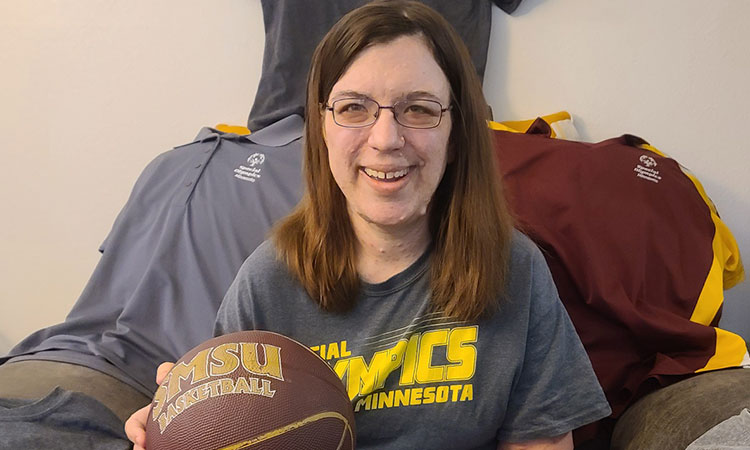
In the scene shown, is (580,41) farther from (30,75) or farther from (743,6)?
(30,75)

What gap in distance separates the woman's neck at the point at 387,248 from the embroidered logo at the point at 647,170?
0.70m

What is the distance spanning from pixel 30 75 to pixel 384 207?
5.01 feet

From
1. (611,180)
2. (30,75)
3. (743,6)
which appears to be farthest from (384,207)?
(30,75)

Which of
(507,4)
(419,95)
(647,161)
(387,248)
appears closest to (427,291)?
(387,248)

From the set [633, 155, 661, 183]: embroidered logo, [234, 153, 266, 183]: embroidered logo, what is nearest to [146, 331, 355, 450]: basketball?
[234, 153, 266, 183]: embroidered logo

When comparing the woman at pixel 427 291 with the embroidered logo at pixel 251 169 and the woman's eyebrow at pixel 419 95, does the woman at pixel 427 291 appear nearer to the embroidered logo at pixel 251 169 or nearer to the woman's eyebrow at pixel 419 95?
the woman's eyebrow at pixel 419 95

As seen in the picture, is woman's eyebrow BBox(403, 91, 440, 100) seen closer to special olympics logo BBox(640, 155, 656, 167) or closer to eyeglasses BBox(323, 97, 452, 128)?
eyeglasses BBox(323, 97, 452, 128)

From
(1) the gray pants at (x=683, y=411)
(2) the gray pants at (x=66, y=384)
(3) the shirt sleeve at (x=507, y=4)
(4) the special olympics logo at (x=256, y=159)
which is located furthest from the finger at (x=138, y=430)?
(3) the shirt sleeve at (x=507, y=4)

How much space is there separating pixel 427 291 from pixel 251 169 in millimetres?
716

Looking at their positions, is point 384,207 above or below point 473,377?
above

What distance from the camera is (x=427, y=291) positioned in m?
1.20

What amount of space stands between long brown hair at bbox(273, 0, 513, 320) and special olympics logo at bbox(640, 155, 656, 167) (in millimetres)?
621

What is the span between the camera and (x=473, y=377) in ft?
3.89

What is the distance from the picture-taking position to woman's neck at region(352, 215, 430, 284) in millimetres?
1197
